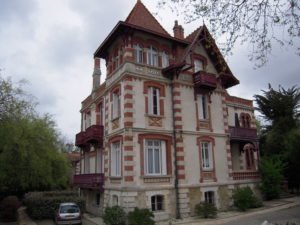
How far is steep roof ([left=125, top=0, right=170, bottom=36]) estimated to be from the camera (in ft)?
68.1

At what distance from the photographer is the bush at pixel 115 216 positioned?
16325 mm

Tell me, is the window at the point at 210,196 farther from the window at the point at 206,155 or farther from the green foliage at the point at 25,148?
the green foliage at the point at 25,148

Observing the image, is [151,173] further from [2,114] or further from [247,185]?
[2,114]

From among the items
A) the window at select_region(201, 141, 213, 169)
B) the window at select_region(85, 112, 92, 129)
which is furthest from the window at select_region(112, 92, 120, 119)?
the window at select_region(85, 112, 92, 129)

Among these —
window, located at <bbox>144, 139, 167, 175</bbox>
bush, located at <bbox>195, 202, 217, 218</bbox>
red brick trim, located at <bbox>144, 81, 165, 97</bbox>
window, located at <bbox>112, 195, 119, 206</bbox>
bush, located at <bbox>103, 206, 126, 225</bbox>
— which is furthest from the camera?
red brick trim, located at <bbox>144, 81, 165, 97</bbox>

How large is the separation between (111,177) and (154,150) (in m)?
3.28

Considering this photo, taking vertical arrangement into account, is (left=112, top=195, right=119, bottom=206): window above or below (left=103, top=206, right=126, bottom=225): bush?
above

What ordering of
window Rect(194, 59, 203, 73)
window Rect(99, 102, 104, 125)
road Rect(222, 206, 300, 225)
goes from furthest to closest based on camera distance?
window Rect(99, 102, 104, 125) → window Rect(194, 59, 203, 73) → road Rect(222, 206, 300, 225)

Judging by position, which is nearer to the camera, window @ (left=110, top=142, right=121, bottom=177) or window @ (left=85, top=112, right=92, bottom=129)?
window @ (left=110, top=142, right=121, bottom=177)

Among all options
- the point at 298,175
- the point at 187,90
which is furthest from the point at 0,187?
the point at 298,175

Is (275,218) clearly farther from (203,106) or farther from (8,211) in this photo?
(8,211)

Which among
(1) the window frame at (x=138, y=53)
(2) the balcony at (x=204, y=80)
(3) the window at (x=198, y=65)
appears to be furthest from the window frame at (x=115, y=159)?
(3) the window at (x=198, y=65)

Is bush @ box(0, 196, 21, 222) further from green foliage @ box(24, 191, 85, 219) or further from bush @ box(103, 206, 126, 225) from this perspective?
bush @ box(103, 206, 126, 225)

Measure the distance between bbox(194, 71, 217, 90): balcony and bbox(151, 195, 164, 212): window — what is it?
7.74m
